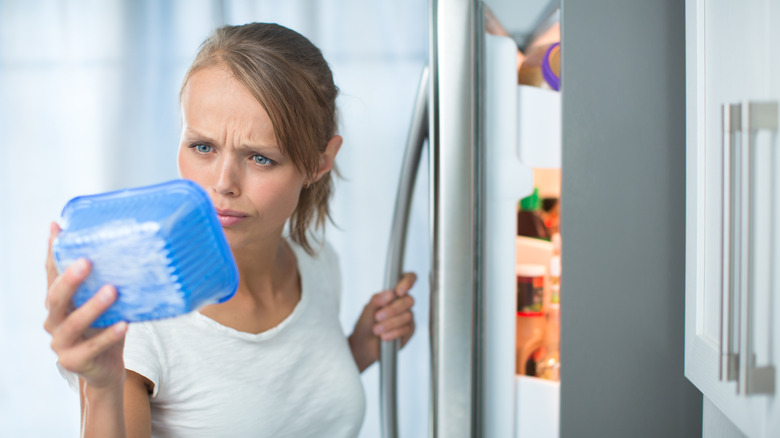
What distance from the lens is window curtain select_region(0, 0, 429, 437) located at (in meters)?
1.42

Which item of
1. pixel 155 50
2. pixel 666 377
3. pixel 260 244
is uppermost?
pixel 155 50

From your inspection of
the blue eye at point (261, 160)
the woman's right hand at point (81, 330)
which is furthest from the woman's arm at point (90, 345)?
the blue eye at point (261, 160)

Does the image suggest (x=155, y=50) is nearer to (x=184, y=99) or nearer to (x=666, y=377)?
(x=184, y=99)

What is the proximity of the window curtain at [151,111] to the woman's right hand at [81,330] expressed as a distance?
98 cm

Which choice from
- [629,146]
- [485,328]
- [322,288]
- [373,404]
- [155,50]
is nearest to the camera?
[629,146]

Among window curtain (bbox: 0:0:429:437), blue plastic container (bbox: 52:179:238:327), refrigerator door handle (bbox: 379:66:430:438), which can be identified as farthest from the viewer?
window curtain (bbox: 0:0:429:437)

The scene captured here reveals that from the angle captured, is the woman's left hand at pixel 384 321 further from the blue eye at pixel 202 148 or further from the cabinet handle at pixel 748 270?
the cabinet handle at pixel 748 270

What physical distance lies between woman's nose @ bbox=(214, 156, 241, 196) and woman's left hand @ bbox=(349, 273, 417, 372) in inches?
17.3

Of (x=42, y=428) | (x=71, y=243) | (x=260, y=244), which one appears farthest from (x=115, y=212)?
(x=42, y=428)

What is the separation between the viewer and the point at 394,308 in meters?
1.05

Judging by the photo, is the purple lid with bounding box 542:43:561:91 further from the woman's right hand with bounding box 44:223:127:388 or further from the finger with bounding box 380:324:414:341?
the woman's right hand with bounding box 44:223:127:388

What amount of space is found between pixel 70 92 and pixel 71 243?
1.25 m

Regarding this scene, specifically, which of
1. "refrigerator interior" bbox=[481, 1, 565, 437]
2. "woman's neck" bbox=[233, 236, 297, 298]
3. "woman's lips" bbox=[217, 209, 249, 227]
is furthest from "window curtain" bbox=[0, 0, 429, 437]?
"woman's lips" bbox=[217, 209, 249, 227]

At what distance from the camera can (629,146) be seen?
0.67 m
